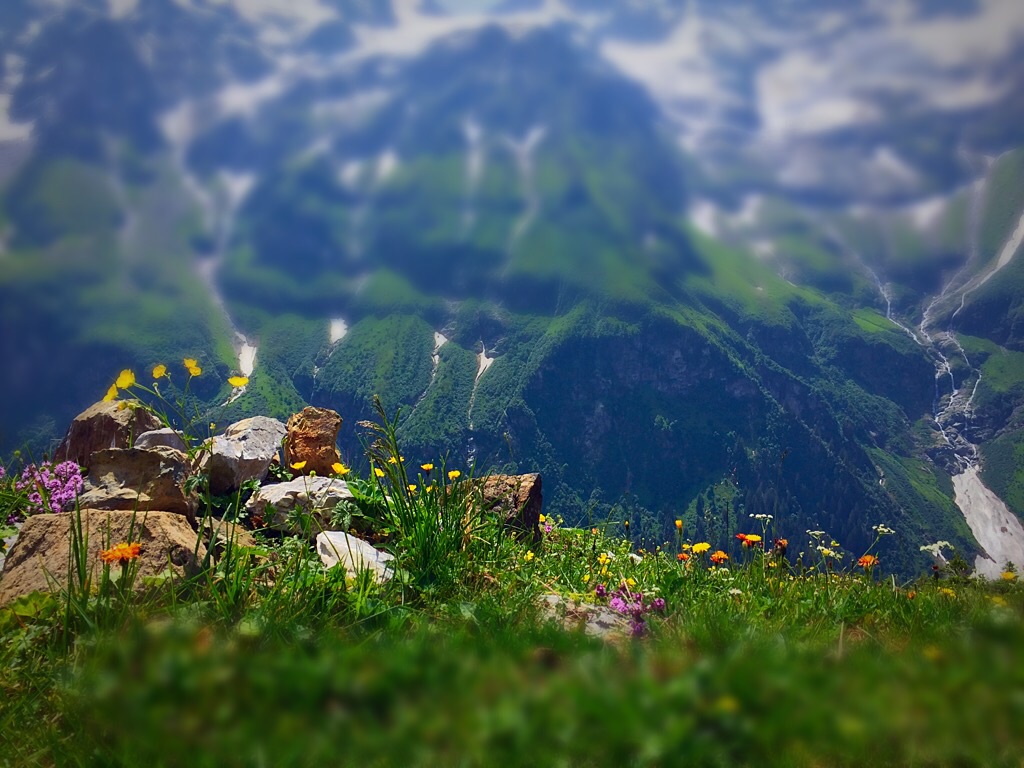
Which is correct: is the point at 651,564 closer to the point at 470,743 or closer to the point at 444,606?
the point at 444,606

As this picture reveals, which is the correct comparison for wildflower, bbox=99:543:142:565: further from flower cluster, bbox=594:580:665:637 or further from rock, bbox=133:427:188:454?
rock, bbox=133:427:188:454

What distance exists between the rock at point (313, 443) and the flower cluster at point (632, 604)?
5.59 m

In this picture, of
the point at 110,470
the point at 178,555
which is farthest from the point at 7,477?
the point at 178,555

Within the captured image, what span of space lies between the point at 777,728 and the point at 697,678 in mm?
119

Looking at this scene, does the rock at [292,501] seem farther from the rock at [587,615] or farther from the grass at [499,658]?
the rock at [587,615]

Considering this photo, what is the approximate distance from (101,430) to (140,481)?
3800 millimetres

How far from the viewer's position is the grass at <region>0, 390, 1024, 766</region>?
32.9 inches

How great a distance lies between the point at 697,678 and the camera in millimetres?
908

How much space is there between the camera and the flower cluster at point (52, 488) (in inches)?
316

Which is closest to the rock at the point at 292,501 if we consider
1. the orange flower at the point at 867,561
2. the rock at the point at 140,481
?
the rock at the point at 140,481

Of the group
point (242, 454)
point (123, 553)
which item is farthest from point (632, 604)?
point (242, 454)

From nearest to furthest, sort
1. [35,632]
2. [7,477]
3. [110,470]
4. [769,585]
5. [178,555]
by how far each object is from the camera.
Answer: [35,632] < [178,555] < [769,585] < [110,470] < [7,477]

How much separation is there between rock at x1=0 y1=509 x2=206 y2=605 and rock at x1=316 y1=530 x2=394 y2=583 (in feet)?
3.86

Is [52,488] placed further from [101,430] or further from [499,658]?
[499,658]
